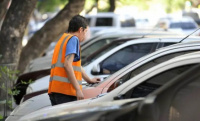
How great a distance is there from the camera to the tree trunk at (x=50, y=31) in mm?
11344

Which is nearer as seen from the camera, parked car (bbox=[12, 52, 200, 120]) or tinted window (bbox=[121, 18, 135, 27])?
parked car (bbox=[12, 52, 200, 120])

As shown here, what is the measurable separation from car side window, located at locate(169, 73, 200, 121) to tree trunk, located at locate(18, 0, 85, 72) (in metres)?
7.78

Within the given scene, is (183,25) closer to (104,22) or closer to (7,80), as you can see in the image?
(104,22)

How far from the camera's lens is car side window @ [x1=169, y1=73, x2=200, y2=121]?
11.9 feet

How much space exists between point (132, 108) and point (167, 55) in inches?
73.8

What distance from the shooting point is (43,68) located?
32.7 feet

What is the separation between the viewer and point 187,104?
373 centimetres

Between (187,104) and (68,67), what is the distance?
1.78 meters

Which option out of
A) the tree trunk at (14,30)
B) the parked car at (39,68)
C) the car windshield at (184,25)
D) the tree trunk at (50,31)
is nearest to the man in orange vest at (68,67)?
the parked car at (39,68)

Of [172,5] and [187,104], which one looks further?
[172,5]

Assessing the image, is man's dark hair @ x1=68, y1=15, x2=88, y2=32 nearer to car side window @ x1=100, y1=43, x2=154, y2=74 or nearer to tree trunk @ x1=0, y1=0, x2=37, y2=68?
car side window @ x1=100, y1=43, x2=154, y2=74

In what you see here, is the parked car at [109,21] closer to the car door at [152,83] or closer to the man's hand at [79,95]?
the man's hand at [79,95]

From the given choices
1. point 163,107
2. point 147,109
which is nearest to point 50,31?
point 163,107

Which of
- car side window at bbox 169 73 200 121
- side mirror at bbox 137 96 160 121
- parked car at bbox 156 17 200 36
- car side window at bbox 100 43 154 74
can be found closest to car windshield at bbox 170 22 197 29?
parked car at bbox 156 17 200 36
